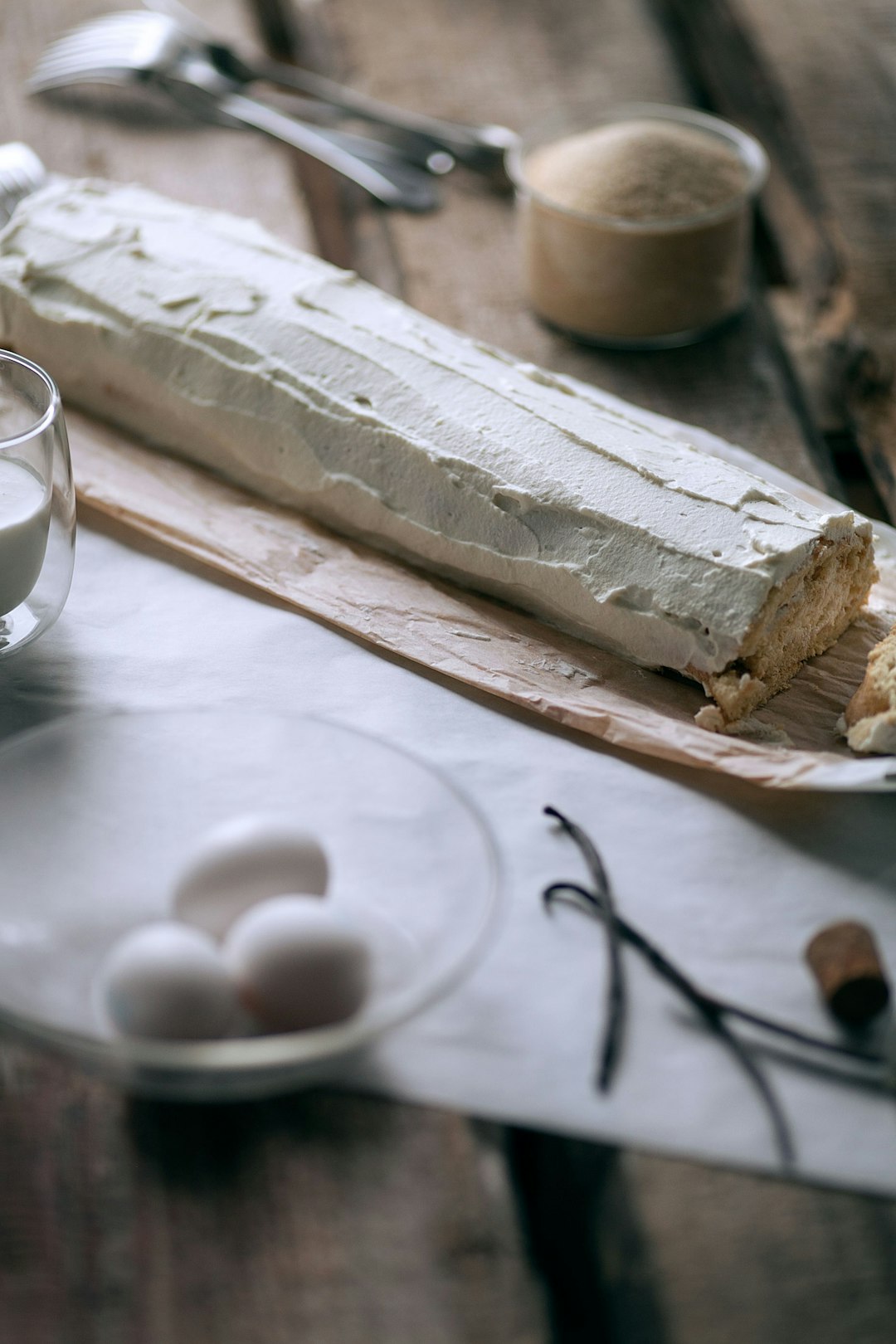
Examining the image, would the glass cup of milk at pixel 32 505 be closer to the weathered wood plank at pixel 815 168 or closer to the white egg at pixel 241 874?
the white egg at pixel 241 874

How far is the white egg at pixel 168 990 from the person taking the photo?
732 mm

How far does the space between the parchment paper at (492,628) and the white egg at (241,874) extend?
356 mm

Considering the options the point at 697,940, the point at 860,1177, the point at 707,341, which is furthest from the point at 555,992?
the point at 707,341

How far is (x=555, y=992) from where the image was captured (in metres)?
0.87

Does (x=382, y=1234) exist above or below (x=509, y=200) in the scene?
below

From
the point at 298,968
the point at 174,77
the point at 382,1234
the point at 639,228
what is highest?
the point at 174,77

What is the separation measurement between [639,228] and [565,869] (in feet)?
2.66

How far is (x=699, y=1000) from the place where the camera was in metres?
0.86

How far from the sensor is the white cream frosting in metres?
1.12

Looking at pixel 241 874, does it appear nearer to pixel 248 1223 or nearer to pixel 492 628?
pixel 248 1223

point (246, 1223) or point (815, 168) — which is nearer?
point (246, 1223)

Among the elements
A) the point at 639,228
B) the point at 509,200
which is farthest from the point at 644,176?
the point at 509,200

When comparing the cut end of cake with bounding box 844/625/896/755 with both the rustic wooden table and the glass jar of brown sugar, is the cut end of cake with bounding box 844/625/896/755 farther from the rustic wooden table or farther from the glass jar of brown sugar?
the glass jar of brown sugar

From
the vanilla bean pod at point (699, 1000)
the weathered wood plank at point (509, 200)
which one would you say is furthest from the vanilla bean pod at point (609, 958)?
the weathered wood plank at point (509, 200)
